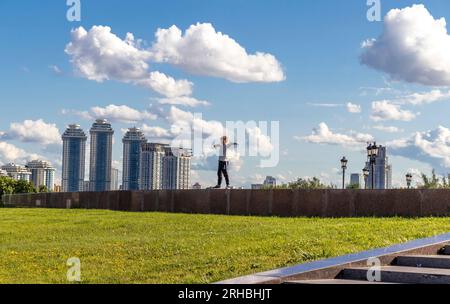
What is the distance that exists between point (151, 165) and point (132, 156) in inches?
567

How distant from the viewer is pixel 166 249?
12617mm

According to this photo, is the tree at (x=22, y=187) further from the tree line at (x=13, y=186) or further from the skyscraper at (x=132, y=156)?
the skyscraper at (x=132, y=156)

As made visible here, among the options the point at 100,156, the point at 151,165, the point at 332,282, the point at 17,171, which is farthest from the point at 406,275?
the point at 17,171

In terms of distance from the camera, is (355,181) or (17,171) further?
(17,171)

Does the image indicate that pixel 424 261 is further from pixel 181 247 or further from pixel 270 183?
pixel 270 183

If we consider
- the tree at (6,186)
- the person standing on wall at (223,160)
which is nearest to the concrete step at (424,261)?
the person standing on wall at (223,160)

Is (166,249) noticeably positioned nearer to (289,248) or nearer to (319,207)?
(289,248)

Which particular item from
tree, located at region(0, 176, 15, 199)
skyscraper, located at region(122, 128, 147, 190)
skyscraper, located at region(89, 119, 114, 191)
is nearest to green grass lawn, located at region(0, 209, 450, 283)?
tree, located at region(0, 176, 15, 199)

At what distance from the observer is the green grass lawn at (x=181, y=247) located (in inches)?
410

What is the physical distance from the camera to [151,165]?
89062 mm

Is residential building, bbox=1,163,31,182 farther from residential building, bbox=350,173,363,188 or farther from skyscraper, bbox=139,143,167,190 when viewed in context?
residential building, bbox=350,173,363,188
